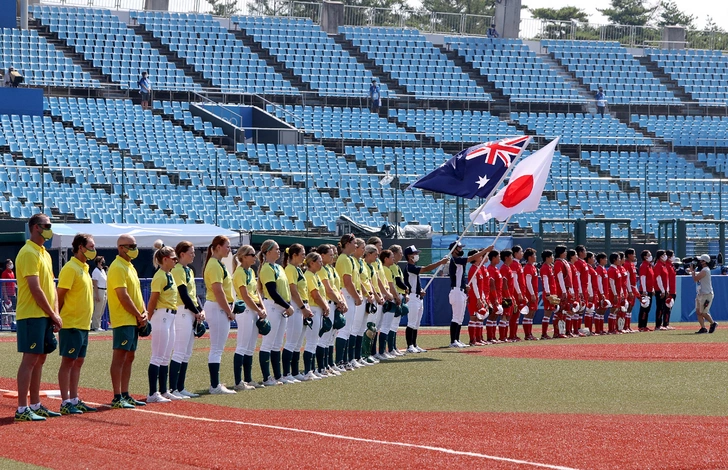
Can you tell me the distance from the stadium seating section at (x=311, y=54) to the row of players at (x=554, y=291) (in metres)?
22.5

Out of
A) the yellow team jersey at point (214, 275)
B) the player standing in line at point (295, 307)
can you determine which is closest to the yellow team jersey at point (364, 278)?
the player standing in line at point (295, 307)

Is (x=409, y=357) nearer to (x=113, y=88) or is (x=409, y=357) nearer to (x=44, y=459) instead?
(x=44, y=459)

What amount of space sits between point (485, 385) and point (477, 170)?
7763 mm

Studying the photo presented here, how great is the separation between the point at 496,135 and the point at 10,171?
19084 millimetres

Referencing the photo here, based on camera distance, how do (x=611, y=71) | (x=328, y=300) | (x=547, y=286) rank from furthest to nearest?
(x=611, y=71)
(x=547, y=286)
(x=328, y=300)

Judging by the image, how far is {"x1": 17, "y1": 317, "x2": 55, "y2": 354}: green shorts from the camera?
1059cm

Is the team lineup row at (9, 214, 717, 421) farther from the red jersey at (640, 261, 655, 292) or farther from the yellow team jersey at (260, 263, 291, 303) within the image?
the red jersey at (640, 261, 655, 292)

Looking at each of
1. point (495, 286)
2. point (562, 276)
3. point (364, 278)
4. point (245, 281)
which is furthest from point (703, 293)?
point (245, 281)

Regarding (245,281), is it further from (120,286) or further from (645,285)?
(645,285)

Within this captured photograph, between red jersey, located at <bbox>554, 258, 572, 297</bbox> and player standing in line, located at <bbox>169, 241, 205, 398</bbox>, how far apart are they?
11280mm

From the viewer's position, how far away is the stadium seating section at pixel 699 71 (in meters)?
50.9

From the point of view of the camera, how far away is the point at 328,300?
598 inches

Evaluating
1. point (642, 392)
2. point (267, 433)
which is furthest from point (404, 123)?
point (267, 433)

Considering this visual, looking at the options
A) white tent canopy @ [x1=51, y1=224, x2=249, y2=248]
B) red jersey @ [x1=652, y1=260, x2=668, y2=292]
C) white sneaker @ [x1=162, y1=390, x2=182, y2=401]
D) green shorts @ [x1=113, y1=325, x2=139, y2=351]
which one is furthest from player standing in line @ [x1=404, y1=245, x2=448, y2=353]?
green shorts @ [x1=113, y1=325, x2=139, y2=351]
